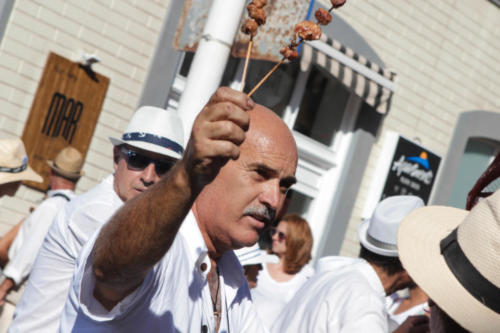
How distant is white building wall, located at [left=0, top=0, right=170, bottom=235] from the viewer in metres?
5.80

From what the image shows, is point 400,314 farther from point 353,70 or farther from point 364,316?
point 353,70

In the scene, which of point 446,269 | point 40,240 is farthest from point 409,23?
point 446,269

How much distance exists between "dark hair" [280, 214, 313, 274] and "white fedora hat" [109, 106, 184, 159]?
2213 mm

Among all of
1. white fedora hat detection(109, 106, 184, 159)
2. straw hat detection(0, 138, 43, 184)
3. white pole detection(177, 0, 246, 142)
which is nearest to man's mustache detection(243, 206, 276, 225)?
white fedora hat detection(109, 106, 184, 159)

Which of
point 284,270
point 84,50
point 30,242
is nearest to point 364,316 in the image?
point 30,242

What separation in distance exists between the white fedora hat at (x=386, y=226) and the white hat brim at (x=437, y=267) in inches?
32.5

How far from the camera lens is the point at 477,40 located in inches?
356

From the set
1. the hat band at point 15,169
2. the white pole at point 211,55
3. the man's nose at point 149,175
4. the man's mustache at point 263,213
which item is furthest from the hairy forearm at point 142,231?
the hat band at point 15,169

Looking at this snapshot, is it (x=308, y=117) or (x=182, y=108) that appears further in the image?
(x=308, y=117)

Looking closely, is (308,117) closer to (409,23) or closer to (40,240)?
(409,23)

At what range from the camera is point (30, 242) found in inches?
154

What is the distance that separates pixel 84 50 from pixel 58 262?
13.1 ft

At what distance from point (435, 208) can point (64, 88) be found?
175 inches

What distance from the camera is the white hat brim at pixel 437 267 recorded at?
1745 millimetres
